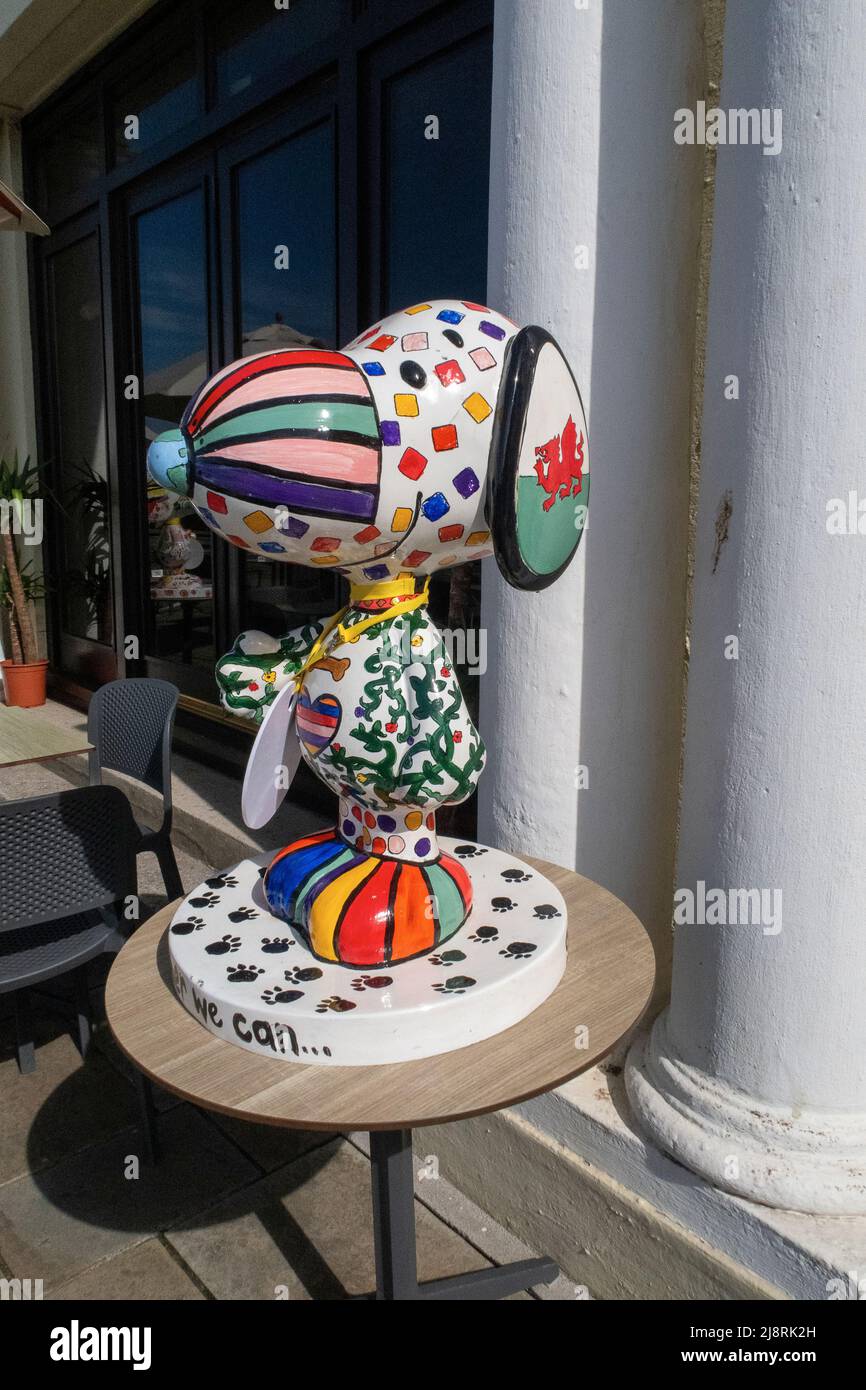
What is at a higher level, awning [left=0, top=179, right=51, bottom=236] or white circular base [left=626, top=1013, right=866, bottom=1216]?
awning [left=0, top=179, right=51, bottom=236]

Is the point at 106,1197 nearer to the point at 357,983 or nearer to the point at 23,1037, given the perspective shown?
the point at 23,1037

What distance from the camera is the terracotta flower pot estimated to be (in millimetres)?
6184

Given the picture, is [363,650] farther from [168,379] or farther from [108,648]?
[108,648]

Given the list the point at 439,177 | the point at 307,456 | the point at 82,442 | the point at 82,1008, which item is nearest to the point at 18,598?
the point at 82,442

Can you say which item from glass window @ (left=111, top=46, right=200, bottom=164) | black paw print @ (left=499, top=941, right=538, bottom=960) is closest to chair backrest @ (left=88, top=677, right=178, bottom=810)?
black paw print @ (left=499, top=941, right=538, bottom=960)

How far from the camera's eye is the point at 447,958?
4.89ft

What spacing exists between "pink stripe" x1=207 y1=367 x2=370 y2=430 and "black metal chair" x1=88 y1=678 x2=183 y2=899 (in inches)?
81.5

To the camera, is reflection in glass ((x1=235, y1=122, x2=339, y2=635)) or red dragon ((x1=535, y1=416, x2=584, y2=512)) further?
reflection in glass ((x1=235, y1=122, x2=339, y2=635))

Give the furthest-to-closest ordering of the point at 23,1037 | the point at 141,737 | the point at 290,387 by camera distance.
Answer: the point at 141,737 < the point at 23,1037 < the point at 290,387

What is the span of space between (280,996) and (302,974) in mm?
79

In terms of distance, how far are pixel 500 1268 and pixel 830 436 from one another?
174 cm

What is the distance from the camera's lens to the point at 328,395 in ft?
4.18

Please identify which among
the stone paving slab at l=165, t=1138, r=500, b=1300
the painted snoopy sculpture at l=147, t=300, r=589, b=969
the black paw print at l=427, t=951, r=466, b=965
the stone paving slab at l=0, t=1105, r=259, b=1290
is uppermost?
the painted snoopy sculpture at l=147, t=300, r=589, b=969

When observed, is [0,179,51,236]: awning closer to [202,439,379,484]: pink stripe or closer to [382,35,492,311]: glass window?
[382,35,492,311]: glass window
